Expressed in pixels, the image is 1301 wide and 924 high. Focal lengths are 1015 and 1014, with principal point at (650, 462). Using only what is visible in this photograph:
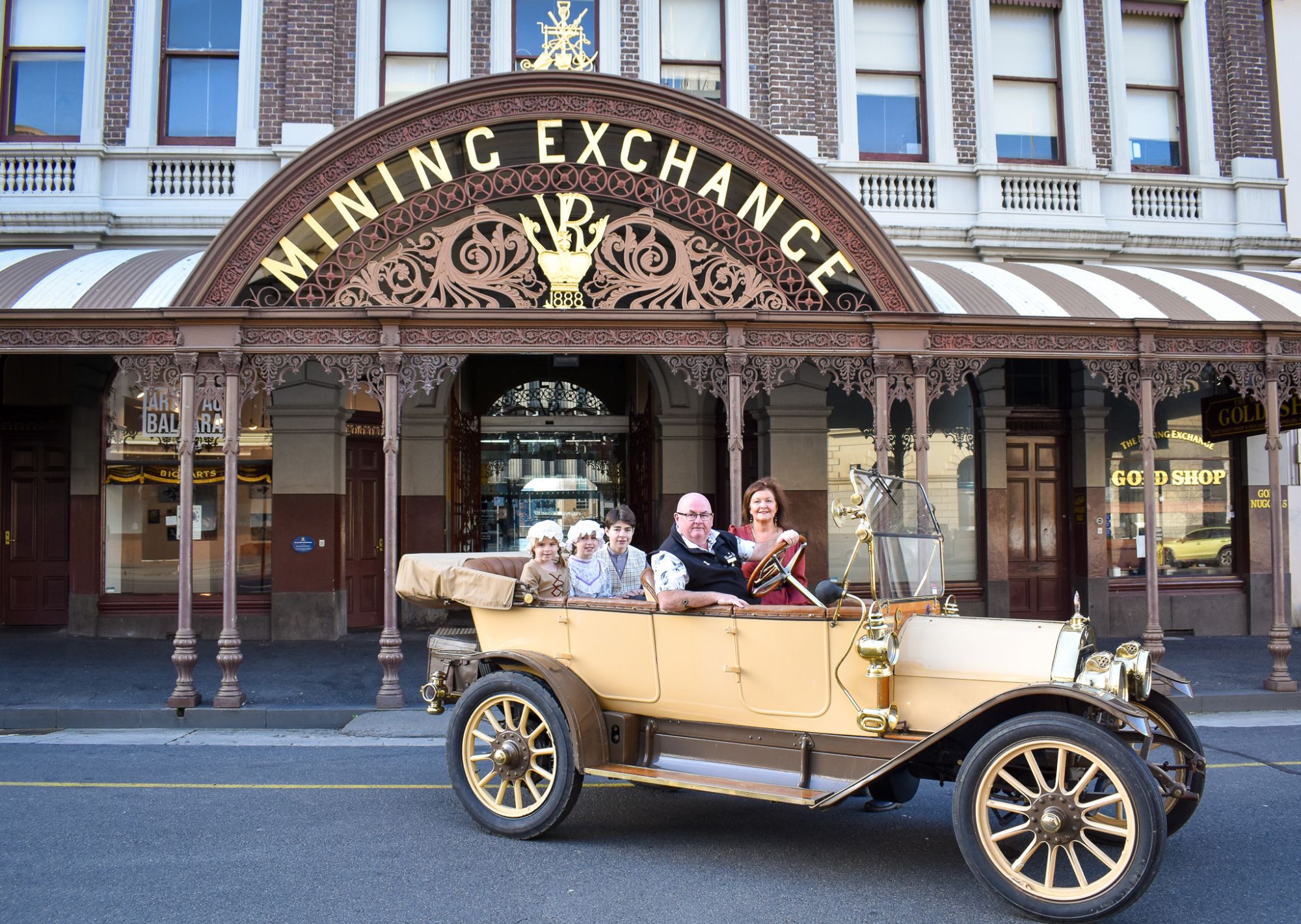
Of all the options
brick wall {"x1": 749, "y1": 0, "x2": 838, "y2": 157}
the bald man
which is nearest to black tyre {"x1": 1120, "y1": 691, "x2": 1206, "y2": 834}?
the bald man

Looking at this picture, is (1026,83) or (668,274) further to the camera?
(1026,83)

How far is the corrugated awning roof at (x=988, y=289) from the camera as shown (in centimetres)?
913

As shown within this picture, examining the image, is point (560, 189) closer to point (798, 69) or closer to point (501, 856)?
→ point (798, 69)

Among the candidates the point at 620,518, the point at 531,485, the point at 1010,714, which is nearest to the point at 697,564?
the point at 620,518

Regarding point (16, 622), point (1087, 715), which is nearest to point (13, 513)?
point (16, 622)

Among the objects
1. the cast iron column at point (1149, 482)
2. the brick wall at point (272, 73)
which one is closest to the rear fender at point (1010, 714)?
the cast iron column at point (1149, 482)

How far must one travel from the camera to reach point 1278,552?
9539 mm

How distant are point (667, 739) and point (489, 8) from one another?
37.0ft

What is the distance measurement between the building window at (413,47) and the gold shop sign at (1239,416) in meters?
10.8

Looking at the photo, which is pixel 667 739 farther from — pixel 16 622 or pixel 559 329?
pixel 16 622

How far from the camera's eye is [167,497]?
13.2 meters

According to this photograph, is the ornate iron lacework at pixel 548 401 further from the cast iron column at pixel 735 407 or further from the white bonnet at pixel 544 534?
the white bonnet at pixel 544 534

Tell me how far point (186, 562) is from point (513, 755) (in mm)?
5183

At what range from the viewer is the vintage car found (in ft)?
13.1
